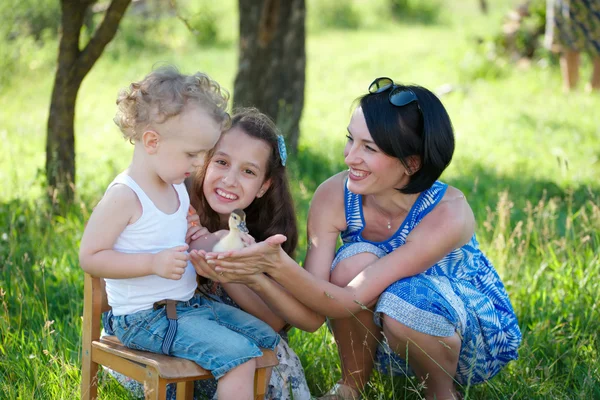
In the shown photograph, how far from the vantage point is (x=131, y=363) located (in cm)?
232

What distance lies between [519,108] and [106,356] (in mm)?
6980

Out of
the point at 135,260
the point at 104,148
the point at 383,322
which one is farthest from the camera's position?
the point at 104,148

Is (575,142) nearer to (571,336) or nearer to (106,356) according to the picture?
(571,336)

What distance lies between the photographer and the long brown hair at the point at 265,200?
2789mm

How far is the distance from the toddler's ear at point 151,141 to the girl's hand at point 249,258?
379 millimetres

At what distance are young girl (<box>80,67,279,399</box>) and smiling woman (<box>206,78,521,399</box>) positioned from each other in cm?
28

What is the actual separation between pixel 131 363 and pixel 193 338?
0.69 feet

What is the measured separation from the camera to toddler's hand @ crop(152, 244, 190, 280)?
219cm

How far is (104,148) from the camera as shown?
725 centimetres

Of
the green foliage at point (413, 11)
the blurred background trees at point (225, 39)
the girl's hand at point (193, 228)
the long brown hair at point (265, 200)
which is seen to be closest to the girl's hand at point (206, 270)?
the girl's hand at point (193, 228)

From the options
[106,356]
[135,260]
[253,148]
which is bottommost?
[106,356]

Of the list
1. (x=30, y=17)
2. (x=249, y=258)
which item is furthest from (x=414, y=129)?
(x=30, y=17)

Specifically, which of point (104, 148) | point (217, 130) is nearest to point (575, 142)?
point (104, 148)

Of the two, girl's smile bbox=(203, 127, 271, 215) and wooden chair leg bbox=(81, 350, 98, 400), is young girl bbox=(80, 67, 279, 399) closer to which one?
wooden chair leg bbox=(81, 350, 98, 400)
